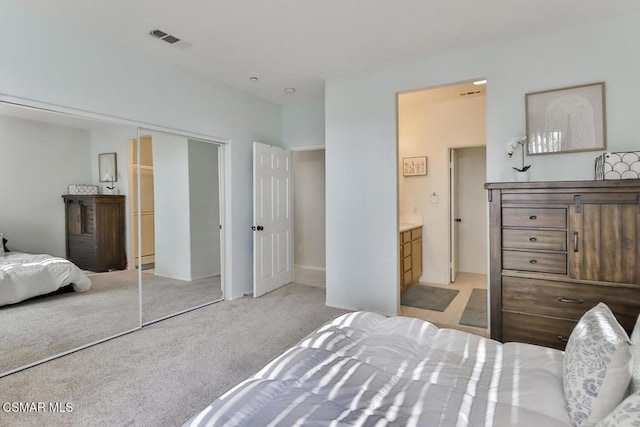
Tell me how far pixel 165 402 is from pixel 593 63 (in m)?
4.06

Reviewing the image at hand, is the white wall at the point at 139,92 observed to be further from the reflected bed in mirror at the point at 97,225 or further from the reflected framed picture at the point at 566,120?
the reflected framed picture at the point at 566,120

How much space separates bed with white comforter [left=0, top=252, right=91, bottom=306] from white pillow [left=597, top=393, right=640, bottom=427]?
3.72 meters

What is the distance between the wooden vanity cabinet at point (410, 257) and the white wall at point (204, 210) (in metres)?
2.38

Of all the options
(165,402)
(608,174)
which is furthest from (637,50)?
(165,402)

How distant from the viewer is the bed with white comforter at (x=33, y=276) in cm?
274

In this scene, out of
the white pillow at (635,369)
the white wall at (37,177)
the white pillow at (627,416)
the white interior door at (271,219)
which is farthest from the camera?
the white interior door at (271,219)

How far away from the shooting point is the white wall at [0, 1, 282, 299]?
2.47 meters

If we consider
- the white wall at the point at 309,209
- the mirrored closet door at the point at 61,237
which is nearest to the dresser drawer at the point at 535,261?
the mirrored closet door at the point at 61,237

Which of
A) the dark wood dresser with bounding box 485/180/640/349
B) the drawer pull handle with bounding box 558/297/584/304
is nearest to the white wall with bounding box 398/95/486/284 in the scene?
the dark wood dresser with bounding box 485/180/640/349

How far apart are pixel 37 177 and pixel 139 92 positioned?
1.16 metres

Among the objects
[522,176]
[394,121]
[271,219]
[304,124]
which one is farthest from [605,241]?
[304,124]

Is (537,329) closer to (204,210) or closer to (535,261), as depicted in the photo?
(535,261)

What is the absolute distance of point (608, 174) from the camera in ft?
8.05

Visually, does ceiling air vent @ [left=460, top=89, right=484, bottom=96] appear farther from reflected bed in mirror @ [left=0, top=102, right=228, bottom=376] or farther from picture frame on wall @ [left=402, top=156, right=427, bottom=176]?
reflected bed in mirror @ [left=0, top=102, right=228, bottom=376]
